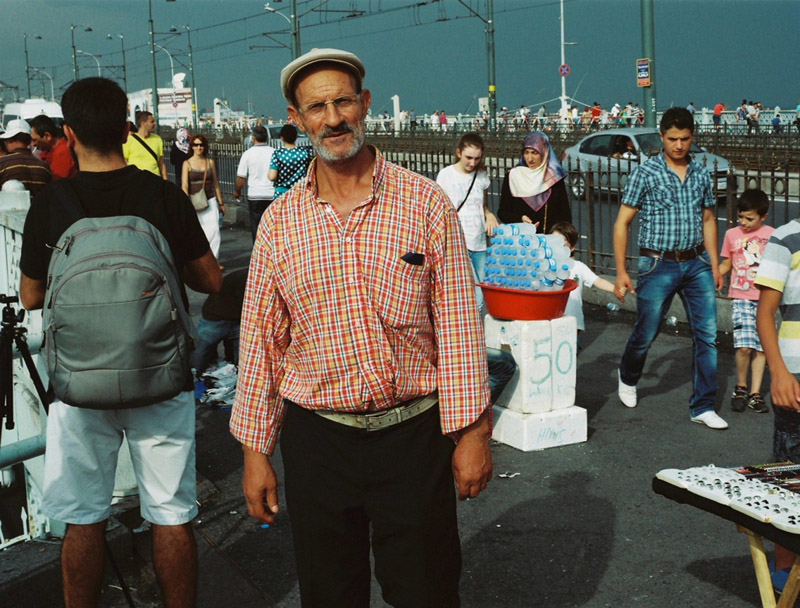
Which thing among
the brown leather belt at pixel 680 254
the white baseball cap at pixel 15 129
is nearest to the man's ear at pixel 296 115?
the brown leather belt at pixel 680 254

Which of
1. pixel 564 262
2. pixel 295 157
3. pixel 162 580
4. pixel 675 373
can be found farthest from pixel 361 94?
pixel 295 157

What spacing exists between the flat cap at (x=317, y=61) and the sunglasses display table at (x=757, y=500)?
6.22 ft

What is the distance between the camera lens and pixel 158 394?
3139 millimetres

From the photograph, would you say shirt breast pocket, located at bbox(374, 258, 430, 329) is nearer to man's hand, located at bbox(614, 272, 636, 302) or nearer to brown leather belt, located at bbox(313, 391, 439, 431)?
brown leather belt, located at bbox(313, 391, 439, 431)

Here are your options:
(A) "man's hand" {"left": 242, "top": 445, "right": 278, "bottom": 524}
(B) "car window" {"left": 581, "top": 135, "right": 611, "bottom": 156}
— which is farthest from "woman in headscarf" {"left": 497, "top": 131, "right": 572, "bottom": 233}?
(B) "car window" {"left": 581, "top": 135, "right": 611, "bottom": 156}

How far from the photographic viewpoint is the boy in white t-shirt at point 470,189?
795 cm

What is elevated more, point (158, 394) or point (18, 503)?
point (158, 394)

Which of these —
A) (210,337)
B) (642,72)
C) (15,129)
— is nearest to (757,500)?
(210,337)

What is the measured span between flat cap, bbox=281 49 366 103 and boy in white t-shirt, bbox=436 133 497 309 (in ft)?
16.8

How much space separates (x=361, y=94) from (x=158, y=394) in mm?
1152

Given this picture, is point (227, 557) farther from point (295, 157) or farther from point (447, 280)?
point (295, 157)

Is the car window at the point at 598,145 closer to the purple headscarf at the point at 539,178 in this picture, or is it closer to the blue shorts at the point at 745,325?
the purple headscarf at the point at 539,178

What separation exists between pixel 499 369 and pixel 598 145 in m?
16.7

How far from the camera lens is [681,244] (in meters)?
6.27
